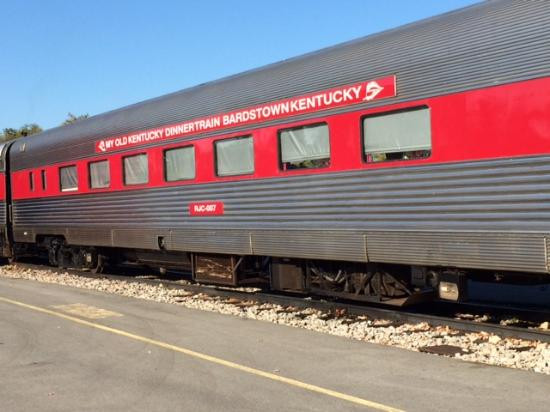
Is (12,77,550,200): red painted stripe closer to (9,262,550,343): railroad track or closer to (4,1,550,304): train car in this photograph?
(4,1,550,304): train car

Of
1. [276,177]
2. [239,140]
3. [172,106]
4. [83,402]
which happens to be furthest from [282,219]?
[83,402]

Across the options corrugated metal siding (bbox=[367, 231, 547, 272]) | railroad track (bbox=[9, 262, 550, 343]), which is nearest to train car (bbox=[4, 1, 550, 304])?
corrugated metal siding (bbox=[367, 231, 547, 272])

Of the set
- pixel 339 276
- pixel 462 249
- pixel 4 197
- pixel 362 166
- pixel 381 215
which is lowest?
pixel 339 276

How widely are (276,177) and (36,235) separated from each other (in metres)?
9.09

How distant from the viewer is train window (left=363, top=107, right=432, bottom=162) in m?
6.71

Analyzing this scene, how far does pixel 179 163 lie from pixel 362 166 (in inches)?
159

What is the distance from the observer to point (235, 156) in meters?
9.17

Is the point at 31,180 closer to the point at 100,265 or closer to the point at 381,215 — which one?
the point at 100,265

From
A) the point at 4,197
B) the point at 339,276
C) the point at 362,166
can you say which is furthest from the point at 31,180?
the point at 362,166

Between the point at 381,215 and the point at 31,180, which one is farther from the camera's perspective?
the point at 31,180

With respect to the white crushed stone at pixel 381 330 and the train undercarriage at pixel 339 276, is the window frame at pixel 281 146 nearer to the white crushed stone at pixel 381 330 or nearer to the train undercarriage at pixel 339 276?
the train undercarriage at pixel 339 276

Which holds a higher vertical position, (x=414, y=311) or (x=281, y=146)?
(x=281, y=146)

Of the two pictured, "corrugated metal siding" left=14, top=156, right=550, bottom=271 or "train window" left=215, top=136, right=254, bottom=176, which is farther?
"train window" left=215, top=136, right=254, bottom=176

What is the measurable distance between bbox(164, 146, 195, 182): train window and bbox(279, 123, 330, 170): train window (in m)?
2.21
